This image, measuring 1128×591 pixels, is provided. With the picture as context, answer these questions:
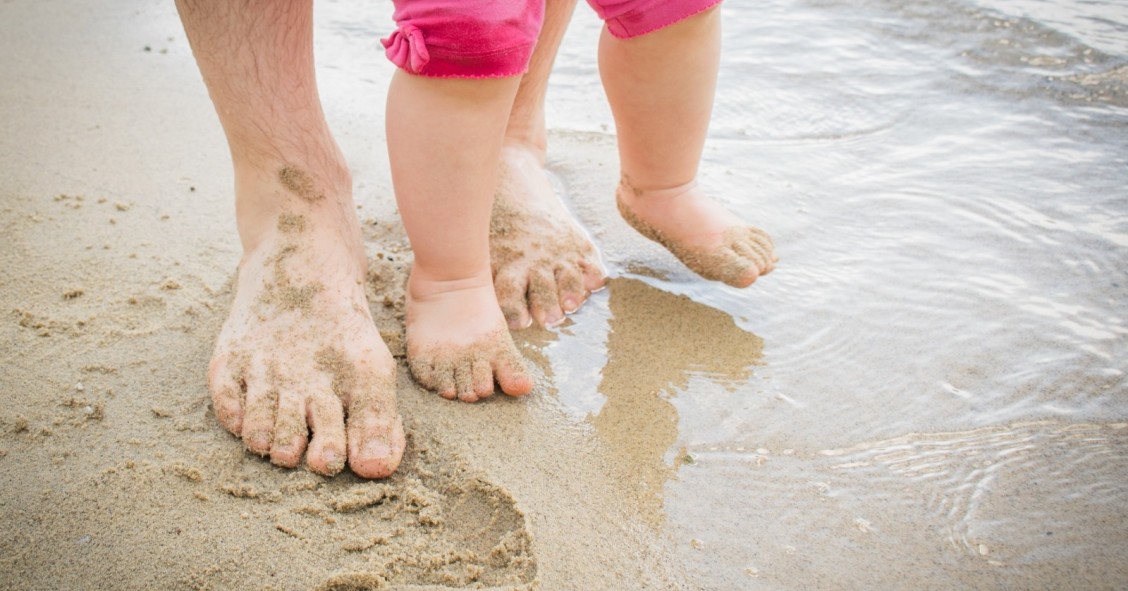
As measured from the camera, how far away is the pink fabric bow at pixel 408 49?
1.25 m

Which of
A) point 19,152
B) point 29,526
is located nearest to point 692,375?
point 29,526

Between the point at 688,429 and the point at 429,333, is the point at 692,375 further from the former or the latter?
the point at 429,333

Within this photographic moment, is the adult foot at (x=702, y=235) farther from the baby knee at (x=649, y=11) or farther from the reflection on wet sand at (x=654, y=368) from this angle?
the baby knee at (x=649, y=11)

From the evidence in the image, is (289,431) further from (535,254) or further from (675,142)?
(675,142)

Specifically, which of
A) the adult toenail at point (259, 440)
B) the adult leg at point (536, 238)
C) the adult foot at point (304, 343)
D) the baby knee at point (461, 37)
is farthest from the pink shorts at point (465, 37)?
the adult toenail at point (259, 440)

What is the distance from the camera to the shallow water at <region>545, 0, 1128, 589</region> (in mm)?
1221

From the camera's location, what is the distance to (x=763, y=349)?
1631 mm

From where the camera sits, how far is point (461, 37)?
1236mm

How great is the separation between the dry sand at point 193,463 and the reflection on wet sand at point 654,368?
4 centimetres

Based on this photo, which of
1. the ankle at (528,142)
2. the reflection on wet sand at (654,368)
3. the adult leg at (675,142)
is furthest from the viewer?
the ankle at (528,142)

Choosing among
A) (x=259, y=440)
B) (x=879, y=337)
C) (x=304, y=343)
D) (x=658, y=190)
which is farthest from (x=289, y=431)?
(x=879, y=337)

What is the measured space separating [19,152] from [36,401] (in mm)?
1069

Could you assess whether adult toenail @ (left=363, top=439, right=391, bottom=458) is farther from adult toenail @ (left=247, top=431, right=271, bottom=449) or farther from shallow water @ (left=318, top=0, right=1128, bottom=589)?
shallow water @ (left=318, top=0, right=1128, bottom=589)

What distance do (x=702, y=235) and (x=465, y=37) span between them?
76cm
